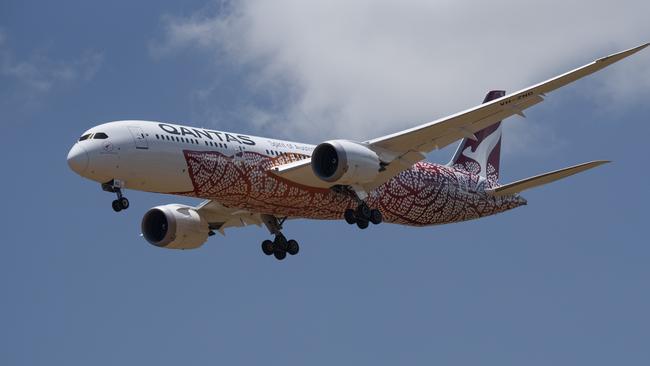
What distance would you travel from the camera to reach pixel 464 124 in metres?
48.3

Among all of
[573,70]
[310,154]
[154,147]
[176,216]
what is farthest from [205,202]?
Answer: [573,70]

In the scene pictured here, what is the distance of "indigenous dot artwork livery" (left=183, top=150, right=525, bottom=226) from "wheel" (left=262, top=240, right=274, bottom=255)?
170 cm

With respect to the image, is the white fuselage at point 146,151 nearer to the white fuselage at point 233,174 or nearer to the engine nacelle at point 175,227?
the white fuselage at point 233,174

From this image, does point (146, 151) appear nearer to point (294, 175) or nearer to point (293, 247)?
point (294, 175)

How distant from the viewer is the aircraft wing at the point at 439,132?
45594 millimetres

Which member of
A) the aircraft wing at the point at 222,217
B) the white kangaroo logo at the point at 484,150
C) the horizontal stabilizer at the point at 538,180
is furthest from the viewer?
the white kangaroo logo at the point at 484,150

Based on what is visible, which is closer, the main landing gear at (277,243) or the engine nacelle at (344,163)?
the engine nacelle at (344,163)

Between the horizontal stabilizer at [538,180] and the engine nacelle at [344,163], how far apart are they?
26.0 ft

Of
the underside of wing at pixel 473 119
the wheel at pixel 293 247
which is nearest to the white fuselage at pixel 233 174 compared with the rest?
the wheel at pixel 293 247

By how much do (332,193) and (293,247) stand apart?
469 cm

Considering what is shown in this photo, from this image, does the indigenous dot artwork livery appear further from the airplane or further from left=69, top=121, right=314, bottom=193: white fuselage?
left=69, top=121, right=314, bottom=193: white fuselage

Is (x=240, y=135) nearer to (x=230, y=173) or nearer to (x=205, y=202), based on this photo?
(x=230, y=173)

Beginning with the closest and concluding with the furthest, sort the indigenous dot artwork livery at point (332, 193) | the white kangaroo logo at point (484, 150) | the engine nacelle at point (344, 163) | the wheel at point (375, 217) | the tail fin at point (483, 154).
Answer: the indigenous dot artwork livery at point (332, 193) < the engine nacelle at point (344, 163) < the wheel at point (375, 217) < the tail fin at point (483, 154) < the white kangaroo logo at point (484, 150)

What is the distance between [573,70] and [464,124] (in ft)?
17.5
